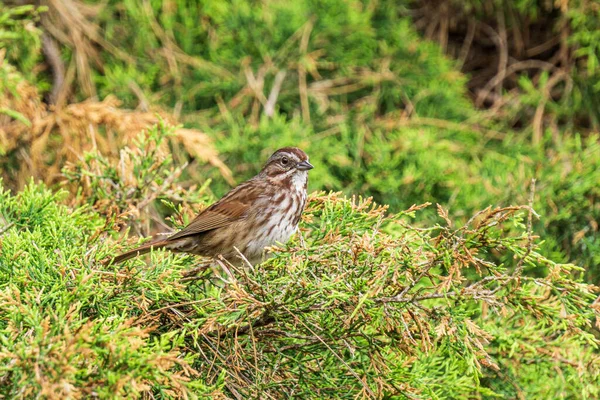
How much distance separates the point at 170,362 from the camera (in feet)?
7.03

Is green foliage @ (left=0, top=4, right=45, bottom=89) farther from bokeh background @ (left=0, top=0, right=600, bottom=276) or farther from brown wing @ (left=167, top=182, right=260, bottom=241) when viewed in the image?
brown wing @ (left=167, top=182, right=260, bottom=241)

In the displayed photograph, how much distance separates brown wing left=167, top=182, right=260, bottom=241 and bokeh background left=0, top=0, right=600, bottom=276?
776 millimetres

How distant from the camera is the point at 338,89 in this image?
18.0 feet

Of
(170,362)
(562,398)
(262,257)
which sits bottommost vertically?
(562,398)

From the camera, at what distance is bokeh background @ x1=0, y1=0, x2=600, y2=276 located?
456cm

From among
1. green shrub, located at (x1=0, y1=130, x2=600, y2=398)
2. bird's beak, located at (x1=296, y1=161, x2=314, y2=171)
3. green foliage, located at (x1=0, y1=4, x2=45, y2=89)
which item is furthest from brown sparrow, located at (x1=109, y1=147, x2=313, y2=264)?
green foliage, located at (x1=0, y1=4, x2=45, y2=89)

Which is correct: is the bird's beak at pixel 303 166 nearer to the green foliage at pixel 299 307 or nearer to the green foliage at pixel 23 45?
the green foliage at pixel 299 307

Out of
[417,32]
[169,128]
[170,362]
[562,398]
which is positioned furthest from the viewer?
[417,32]

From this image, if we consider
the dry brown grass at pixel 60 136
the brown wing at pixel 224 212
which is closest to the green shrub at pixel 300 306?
the brown wing at pixel 224 212

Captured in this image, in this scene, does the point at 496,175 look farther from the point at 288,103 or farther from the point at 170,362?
the point at 170,362

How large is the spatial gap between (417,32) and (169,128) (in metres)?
3.10

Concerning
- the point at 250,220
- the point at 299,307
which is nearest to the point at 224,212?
the point at 250,220

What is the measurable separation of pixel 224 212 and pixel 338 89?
220 centimetres

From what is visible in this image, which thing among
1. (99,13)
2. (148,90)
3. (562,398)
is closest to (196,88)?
(148,90)
